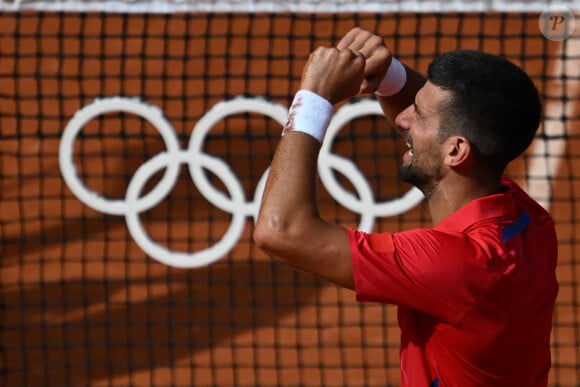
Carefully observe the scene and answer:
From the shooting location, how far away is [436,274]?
8.96 feet

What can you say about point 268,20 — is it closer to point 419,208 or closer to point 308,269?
point 419,208

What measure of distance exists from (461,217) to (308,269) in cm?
50

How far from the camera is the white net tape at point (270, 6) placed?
868 centimetres

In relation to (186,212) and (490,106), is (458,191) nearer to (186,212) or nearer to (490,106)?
(490,106)

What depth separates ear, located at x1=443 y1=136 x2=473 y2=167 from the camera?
2881 millimetres

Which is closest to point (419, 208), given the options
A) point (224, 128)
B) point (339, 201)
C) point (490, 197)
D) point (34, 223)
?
point (339, 201)

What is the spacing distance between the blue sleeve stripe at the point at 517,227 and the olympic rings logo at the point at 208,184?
467 cm

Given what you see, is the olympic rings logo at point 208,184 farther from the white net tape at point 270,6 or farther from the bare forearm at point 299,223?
the bare forearm at point 299,223

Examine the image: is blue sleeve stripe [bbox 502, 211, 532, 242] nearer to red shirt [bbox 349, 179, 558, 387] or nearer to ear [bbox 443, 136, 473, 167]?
red shirt [bbox 349, 179, 558, 387]

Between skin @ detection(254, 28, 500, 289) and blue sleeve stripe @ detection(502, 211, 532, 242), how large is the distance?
11 cm

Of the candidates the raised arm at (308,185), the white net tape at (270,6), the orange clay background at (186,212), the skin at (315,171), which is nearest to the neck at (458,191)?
the skin at (315,171)

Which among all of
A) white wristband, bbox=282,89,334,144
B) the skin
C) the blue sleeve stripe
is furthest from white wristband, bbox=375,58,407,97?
the blue sleeve stripe

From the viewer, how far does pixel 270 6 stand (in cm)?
894

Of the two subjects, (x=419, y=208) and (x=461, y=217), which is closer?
(x=461, y=217)
